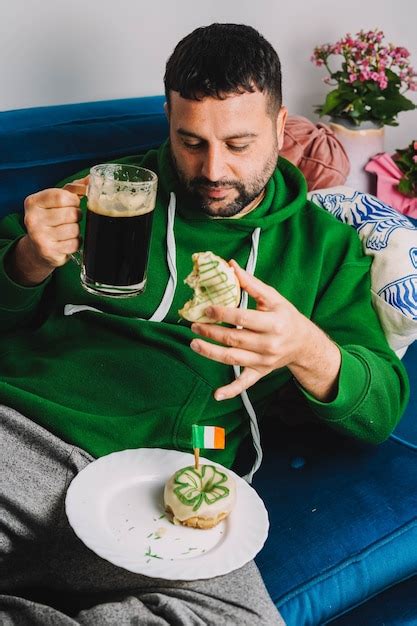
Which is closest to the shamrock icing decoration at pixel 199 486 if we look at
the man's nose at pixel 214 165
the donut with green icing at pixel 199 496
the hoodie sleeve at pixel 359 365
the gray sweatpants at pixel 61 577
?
the donut with green icing at pixel 199 496

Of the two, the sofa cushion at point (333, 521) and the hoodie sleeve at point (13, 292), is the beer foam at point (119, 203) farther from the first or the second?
the sofa cushion at point (333, 521)

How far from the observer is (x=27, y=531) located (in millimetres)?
1442

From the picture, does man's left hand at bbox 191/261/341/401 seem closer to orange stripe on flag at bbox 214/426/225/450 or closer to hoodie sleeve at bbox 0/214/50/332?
orange stripe on flag at bbox 214/426/225/450

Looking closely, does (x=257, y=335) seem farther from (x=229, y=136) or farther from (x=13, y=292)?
(x=13, y=292)

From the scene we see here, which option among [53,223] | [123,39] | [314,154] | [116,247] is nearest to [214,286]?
[116,247]

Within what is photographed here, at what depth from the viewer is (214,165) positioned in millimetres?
1584

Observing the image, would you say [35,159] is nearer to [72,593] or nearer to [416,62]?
[72,593]

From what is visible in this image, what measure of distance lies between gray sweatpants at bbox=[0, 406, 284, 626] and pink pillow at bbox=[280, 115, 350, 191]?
1060 millimetres

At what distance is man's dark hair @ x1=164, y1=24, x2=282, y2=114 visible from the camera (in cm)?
156

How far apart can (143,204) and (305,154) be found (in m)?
1.03

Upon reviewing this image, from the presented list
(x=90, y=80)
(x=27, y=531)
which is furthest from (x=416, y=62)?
(x=27, y=531)

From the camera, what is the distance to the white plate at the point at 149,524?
129 cm

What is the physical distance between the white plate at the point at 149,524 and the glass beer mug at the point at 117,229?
1.04 feet

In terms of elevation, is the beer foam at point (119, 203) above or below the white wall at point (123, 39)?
above
